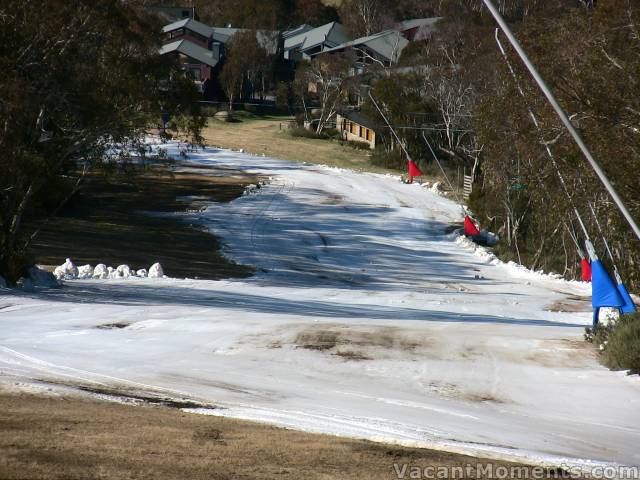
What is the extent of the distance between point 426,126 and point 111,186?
20.9 meters

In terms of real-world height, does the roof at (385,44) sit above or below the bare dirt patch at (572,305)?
above

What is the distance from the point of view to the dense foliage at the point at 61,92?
21.4 meters

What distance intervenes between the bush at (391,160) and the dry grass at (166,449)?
59613 mm

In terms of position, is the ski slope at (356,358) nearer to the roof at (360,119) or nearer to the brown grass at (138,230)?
the brown grass at (138,230)

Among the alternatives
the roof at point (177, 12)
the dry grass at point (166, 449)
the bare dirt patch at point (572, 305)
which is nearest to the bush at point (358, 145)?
the roof at point (177, 12)

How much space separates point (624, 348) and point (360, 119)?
62.7 meters

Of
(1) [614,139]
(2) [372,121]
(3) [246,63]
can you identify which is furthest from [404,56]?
(1) [614,139]

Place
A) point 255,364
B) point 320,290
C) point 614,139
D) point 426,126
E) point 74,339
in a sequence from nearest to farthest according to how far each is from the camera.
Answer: point 255,364 < point 74,339 < point 614,139 < point 320,290 < point 426,126

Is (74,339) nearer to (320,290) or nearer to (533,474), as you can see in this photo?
(533,474)

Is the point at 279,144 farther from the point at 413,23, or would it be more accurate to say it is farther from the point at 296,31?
the point at 296,31

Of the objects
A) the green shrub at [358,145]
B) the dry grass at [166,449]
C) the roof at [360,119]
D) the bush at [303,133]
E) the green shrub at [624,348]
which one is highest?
the roof at [360,119]

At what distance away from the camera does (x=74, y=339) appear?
14.5m

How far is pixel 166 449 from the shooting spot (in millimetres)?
7555

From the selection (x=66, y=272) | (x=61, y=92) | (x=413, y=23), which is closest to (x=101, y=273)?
(x=66, y=272)
